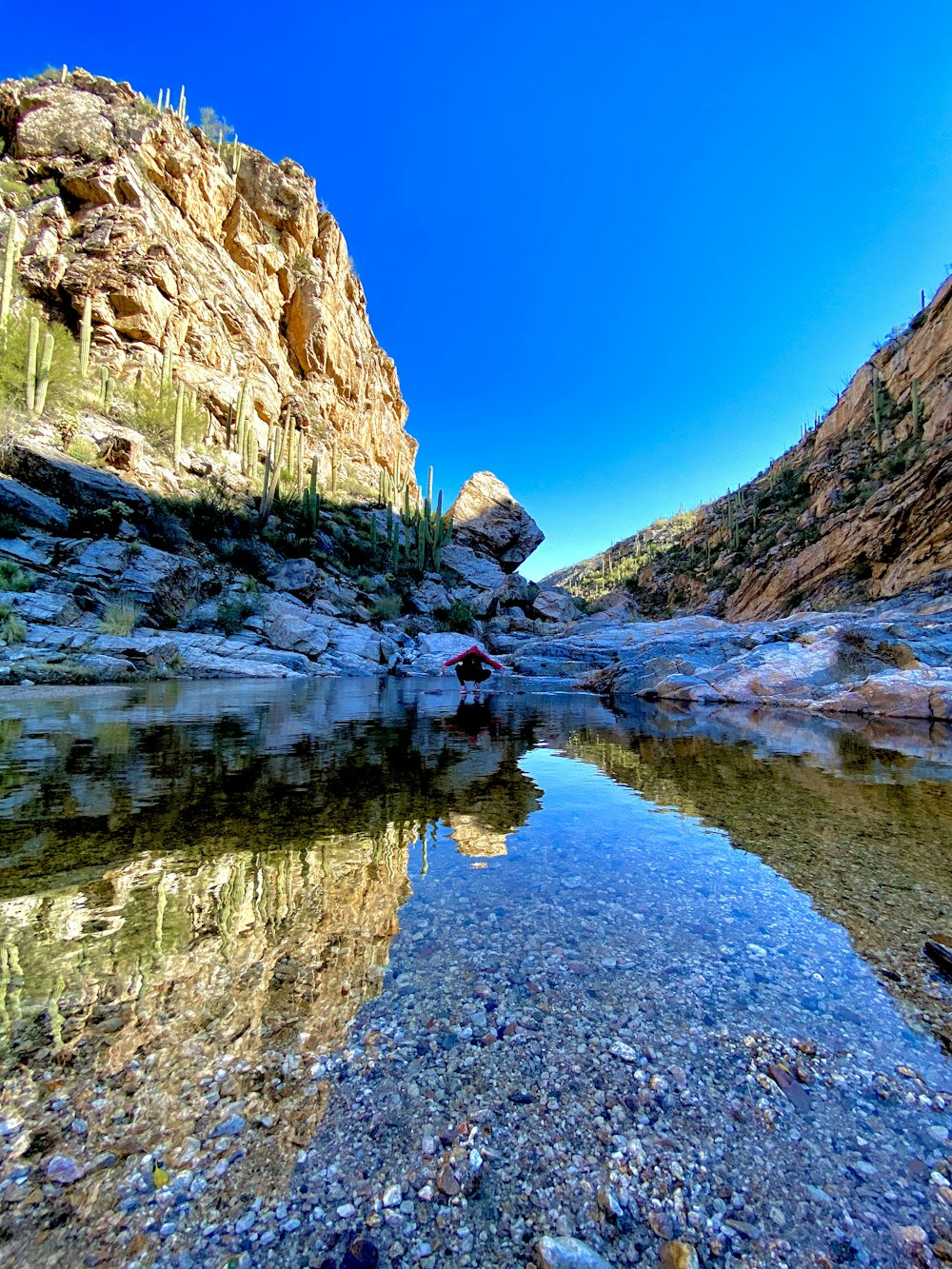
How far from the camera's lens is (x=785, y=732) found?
28.9 feet

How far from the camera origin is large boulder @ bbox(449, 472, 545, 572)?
1845 inches

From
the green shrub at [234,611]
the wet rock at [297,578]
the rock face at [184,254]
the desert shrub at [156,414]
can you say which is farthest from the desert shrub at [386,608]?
the rock face at [184,254]

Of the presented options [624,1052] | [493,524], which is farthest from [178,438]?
[624,1052]

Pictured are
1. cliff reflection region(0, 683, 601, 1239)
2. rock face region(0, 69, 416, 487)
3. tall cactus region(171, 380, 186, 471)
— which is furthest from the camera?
rock face region(0, 69, 416, 487)

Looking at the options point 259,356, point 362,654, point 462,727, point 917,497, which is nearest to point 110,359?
point 259,356

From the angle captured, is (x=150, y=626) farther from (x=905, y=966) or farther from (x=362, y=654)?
(x=905, y=966)

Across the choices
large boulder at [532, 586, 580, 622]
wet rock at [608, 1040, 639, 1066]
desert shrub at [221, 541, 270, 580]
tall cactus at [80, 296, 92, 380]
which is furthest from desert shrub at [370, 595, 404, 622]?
wet rock at [608, 1040, 639, 1066]

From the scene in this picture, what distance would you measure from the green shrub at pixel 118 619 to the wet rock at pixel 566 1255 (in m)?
18.2

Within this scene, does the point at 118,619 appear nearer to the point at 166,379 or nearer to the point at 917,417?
the point at 166,379

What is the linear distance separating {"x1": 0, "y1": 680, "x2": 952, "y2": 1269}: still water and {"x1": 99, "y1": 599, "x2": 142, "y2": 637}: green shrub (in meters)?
13.2

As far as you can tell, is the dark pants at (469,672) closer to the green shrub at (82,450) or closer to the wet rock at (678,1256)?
the wet rock at (678,1256)

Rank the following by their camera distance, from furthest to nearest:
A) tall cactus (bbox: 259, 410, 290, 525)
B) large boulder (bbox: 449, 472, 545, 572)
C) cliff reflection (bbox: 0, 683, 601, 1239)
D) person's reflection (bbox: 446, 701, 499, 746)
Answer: large boulder (bbox: 449, 472, 545, 572) → tall cactus (bbox: 259, 410, 290, 525) → person's reflection (bbox: 446, 701, 499, 746) → cliff reflection (bbox: 0, 683, 601, 1239)

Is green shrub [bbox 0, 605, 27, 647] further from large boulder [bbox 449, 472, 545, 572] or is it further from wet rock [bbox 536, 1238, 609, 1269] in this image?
large boulder [bbox 449, 472, 545, 572]

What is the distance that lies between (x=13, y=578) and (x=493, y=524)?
37.6 meters
